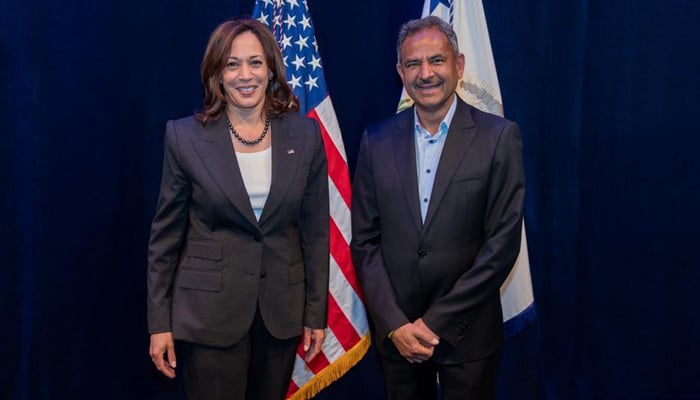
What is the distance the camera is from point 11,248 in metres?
2.83

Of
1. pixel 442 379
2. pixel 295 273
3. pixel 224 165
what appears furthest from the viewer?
pixel 442 379

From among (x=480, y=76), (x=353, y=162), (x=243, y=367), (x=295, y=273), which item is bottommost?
(x=243, y=367)

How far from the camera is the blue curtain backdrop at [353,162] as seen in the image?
9.36 ft

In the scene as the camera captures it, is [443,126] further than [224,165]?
Yes

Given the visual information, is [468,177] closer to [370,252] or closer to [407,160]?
[407,160]

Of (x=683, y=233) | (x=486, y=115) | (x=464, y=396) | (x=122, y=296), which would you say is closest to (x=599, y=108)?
(x=683, y=233)

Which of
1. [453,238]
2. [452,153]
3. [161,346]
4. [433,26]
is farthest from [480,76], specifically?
[161,346]

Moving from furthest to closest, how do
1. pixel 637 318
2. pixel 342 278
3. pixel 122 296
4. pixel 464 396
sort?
pixel 637 318, pixel 122 296, pixel 342 278, pixel 464 396

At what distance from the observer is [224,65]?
1939mm

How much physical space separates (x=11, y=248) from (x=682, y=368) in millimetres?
3190

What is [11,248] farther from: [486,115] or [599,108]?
[599,108]

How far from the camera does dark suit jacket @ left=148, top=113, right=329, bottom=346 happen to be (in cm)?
191

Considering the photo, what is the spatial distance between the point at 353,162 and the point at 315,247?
124 centimetres

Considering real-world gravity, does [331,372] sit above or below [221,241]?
below
